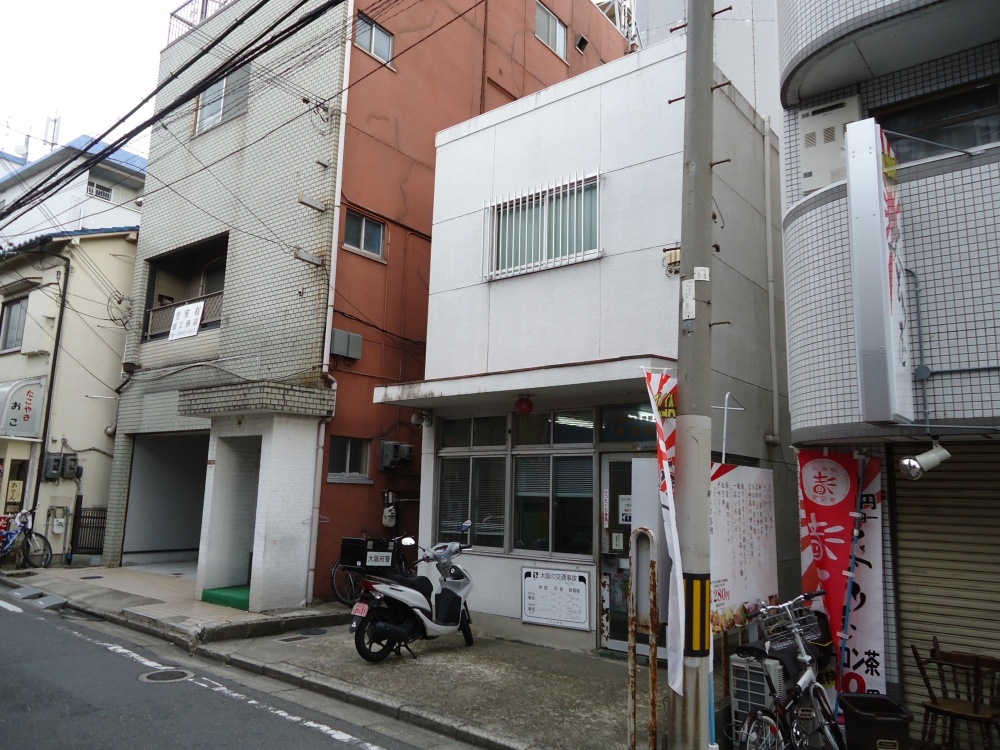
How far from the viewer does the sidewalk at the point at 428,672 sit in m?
6.40

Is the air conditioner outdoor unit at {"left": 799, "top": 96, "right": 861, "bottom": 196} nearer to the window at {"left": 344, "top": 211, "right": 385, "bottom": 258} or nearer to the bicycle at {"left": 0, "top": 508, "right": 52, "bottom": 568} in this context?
the window at {"left": 344, "top": 211, "right": 385, "bottom": 258}

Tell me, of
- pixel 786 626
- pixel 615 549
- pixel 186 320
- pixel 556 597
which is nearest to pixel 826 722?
pixel 786 626

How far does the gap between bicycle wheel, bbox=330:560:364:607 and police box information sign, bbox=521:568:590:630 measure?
3.55m

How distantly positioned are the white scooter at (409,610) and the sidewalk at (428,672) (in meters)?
0.25

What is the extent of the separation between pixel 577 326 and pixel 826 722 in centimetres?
551

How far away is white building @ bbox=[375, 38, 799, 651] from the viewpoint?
9.02 metres

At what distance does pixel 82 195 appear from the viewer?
24.3 m

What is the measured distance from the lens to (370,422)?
13047 millimetres

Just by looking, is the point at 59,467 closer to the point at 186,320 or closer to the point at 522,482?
the point at 186,320

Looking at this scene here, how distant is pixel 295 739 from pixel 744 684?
3.85 meters

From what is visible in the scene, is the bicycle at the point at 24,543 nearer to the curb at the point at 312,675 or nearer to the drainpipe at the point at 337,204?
the curb at the point at 312,675

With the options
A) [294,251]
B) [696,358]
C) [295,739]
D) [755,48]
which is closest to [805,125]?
[696,358]

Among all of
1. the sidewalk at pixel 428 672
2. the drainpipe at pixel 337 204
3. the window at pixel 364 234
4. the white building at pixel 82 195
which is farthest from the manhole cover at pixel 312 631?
the white building at pixel 82 195

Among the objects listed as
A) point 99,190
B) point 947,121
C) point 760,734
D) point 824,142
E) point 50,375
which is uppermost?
point 99,190
